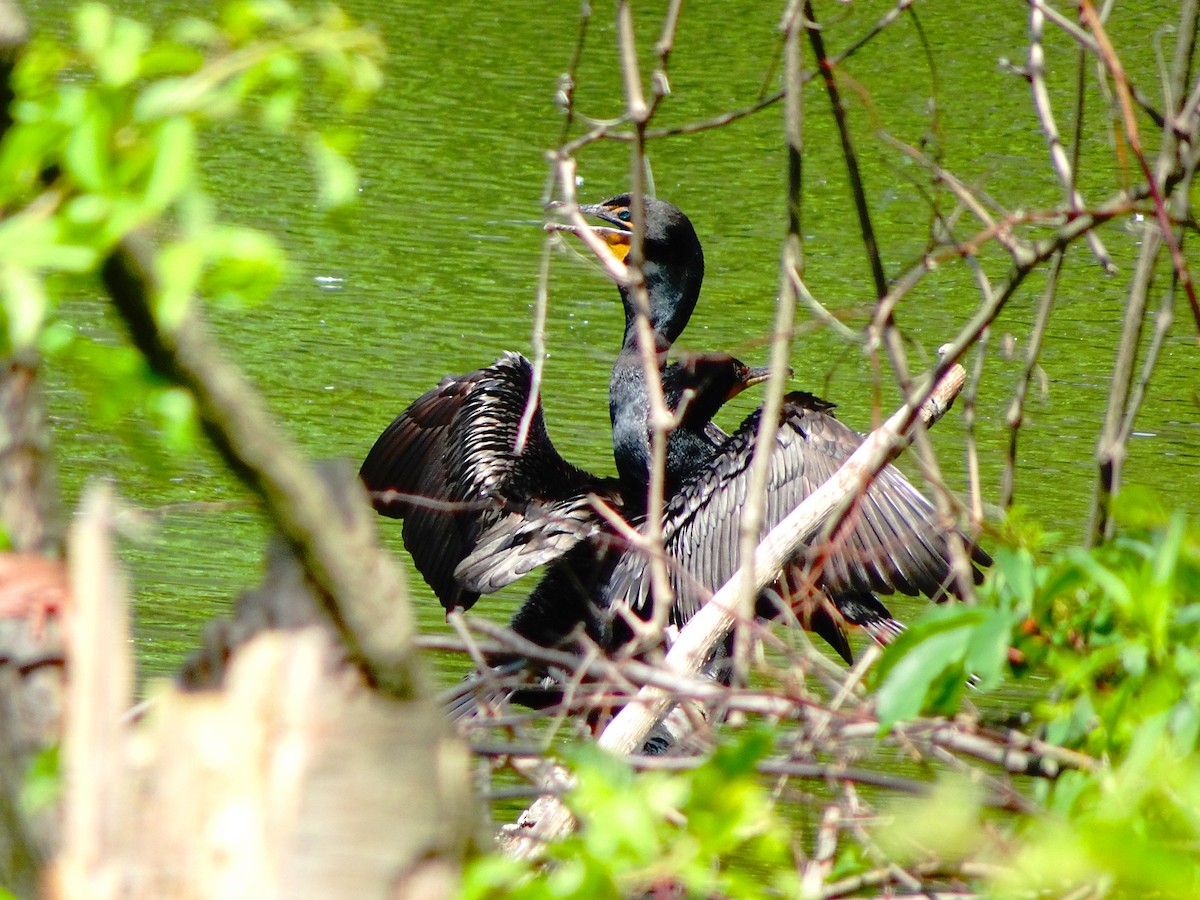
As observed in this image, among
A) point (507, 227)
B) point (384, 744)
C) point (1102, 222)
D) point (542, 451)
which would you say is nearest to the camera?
point (384, 744)

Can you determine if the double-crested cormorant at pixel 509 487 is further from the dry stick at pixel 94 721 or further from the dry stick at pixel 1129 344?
the dry stick at pixel 94 721

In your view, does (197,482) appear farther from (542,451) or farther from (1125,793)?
(1125,793)

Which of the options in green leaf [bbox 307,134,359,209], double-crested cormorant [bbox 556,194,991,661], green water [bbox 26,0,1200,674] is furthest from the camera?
green water [bbox 26,0,1200,674]

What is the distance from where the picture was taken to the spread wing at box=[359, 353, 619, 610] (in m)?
4.54

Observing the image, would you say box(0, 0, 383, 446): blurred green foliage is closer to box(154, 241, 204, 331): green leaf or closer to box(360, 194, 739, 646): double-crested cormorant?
box(154, 241, 204, 331): green leaf

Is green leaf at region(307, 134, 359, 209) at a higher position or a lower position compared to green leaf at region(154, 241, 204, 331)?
higher

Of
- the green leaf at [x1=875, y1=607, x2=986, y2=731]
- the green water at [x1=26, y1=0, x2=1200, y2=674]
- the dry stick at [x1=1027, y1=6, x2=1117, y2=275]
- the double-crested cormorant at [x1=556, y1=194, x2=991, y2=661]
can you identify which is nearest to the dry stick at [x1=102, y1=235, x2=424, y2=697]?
the green leaf at [x1=875, y1=607, x2=986, y2=731]

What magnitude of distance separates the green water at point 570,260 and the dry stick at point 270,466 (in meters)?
1.58

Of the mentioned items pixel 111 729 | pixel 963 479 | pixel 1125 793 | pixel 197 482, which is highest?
pixel 1125 793

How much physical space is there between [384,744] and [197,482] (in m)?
5.15

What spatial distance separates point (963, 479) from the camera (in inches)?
256

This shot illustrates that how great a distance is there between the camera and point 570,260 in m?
3.91

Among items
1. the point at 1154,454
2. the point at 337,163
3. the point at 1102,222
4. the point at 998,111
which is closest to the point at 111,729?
the point at 337,163

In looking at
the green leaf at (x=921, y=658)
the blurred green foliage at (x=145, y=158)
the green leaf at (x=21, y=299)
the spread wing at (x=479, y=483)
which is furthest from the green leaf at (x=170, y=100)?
the spread wing at (x=479, y=483)
